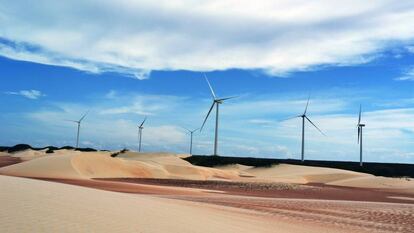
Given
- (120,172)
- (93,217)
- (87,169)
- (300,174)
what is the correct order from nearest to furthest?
(93,217) < (87,169) < (120,172) < (300,174)

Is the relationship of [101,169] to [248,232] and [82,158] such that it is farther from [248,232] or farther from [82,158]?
[248,232]

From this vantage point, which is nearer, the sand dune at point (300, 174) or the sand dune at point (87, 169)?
the sand dune at point (87, 169)

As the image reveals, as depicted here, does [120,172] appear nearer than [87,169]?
No

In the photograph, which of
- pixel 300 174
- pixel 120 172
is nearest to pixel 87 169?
pixel 120 172

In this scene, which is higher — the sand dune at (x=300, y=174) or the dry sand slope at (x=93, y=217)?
the sand dune at (x=300, y=174)

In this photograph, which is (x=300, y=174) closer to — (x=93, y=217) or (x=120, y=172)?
(x=120, y=172)

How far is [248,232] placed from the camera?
518 inches

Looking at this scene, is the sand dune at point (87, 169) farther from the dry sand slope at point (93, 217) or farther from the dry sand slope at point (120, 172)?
the dry sand slope at point (93, 217)

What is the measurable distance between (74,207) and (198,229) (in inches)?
118

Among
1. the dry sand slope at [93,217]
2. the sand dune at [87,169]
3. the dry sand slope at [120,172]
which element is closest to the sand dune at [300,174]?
the dry sand slope at [120,172]

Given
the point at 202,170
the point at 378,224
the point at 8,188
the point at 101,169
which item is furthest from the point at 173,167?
the point at 8,188

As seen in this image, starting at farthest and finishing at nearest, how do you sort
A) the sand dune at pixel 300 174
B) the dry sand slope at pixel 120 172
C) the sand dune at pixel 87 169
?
the sand dune at pixel 300 174
the dry sand slope at pixel 120 172
the sand dune at pixel 87 169

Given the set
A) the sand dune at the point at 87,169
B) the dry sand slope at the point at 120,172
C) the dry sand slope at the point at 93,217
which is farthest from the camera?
the dry sand slope at the point at 120,172

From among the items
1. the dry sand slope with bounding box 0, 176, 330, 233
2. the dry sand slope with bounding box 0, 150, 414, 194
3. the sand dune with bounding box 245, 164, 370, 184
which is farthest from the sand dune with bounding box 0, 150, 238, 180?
the dry sand slope with bounding box 0, 176, 330, 233
